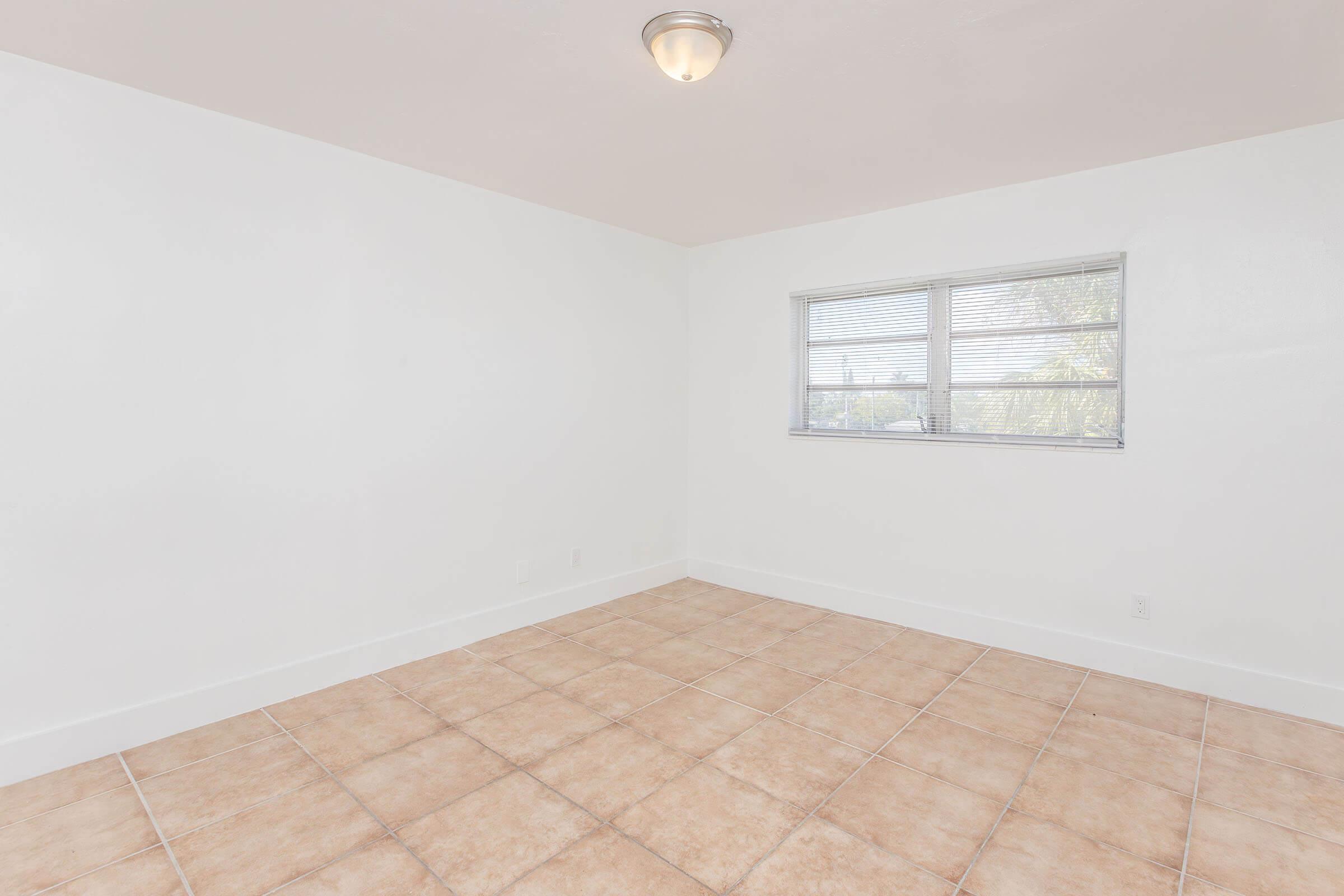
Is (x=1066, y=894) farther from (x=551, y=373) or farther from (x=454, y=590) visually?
(x=551, y=373)

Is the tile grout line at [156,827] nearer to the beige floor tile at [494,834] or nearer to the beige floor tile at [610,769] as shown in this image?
the beige floor tile at [494,834]

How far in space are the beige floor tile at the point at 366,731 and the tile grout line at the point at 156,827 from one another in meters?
0.48

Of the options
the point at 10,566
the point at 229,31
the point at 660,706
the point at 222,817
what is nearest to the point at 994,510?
the point at 660,706

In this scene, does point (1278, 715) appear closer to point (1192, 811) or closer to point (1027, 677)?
point (1027, 677)

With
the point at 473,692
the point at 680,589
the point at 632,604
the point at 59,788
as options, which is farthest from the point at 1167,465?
the point at 59,788

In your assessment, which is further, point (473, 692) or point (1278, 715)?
point (473, 692)

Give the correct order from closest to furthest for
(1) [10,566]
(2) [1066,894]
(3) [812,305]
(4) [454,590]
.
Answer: (2) [1066,894]
(1) [10,566]
(4) [454,590]
(3) [812,305]

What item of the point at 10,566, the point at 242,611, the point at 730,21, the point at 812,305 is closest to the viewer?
the point at 730,21

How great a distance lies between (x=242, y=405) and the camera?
111 inches

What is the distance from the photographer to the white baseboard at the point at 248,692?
2.34 m

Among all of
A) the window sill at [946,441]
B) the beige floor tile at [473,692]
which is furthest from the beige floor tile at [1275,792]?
the beige floor tile at [473,692]

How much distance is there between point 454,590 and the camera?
357cm

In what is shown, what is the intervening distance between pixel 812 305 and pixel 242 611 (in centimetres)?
362

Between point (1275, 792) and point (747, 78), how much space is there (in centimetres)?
310
